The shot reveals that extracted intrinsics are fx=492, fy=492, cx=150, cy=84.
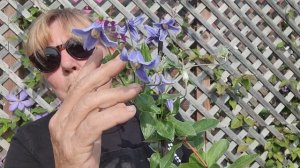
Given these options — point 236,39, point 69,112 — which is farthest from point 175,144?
point 236,39

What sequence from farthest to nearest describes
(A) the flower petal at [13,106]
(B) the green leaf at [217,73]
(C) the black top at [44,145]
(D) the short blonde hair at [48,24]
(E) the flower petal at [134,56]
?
(B) the green leaf at [217,73]
(A) the flower petal at [13,106]
(D) the short blonde hair at [48,24]
(C) the black top at [44,145]
(E) the flower petal at [134,56]

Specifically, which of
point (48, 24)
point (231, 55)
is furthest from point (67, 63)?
point (231, 55)

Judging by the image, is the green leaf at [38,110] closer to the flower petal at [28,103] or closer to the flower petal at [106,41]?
the flower petal at [28,103]

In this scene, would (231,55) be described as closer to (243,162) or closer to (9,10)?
(9,10)

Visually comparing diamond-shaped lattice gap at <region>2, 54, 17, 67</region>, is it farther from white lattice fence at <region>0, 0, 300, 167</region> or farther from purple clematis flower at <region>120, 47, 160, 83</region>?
purple clematis flower at <region>120, 47, 160, 83</region>

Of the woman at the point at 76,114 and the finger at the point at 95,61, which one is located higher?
the finger at the point at 95,61

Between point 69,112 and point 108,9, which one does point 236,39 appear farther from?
point 69,112

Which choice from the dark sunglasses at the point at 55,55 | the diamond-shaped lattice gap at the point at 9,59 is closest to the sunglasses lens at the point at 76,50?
the dark sunglasses at the point at 55,55
